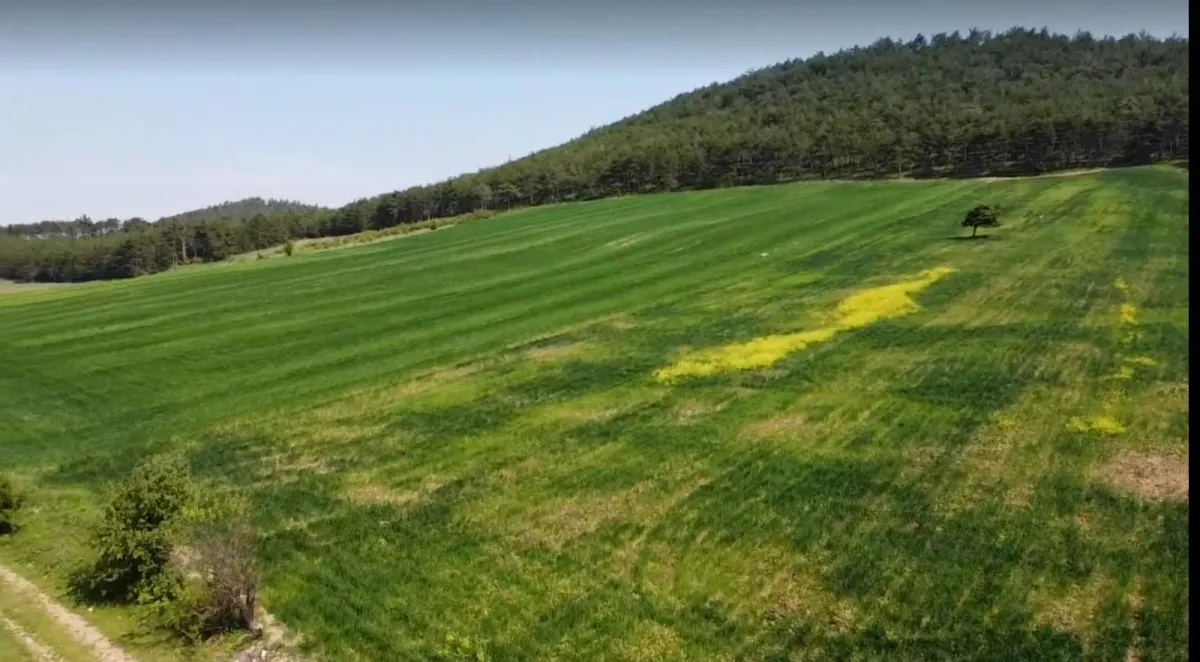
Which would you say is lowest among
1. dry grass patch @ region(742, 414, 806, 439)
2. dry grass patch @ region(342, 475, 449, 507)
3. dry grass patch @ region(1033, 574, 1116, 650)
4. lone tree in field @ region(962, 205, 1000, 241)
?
dry grass patch @ region(1033, 574, 1116, 650)

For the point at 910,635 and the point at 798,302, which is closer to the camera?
the point at 910,635

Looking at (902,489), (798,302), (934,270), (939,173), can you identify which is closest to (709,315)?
(798,302)

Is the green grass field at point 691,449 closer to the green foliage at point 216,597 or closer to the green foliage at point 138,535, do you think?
the green foliage at point 216,597

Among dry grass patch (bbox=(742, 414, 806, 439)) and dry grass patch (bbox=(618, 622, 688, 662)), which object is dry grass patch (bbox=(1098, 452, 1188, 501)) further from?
dry grass patch (bbox=(618, 622, 688, 662))

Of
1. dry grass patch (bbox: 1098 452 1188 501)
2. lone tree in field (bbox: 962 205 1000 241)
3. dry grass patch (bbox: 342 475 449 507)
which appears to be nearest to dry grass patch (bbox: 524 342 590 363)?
dry grass patch (bbox: 342 475 449 507)

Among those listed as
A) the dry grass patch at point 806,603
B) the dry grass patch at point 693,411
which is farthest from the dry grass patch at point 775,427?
the dry grass patch at point 806,603

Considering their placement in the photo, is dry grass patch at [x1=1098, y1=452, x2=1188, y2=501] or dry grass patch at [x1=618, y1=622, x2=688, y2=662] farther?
dry grass patch at [x1=1098, y1=452, x2=1188, y2=501]

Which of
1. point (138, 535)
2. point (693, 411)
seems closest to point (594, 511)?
point (693, 411)

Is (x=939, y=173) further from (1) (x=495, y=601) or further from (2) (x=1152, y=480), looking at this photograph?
(1) (x=495, y=601)
